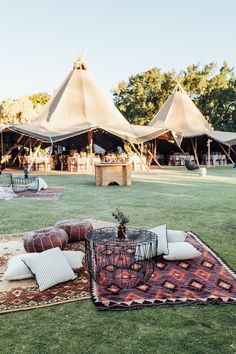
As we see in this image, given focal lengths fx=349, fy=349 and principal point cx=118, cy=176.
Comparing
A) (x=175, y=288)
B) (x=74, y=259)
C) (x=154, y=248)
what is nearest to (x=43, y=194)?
(x=74, y=259)

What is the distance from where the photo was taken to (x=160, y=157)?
93.1 ft

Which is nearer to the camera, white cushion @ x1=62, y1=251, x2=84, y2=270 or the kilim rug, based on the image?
the kilim rug

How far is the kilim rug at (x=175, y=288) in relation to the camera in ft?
10.9

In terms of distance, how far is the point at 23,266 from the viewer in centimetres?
398

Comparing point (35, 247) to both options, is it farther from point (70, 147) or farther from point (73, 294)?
point (70, 147)

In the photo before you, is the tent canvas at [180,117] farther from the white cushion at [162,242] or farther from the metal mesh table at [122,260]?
the metal mesh table at [122,260]

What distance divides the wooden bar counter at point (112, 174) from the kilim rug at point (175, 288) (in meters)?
8.38

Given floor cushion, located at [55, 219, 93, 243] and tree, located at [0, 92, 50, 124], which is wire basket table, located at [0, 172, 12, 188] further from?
tree, located at [0, 92, 50, 124]

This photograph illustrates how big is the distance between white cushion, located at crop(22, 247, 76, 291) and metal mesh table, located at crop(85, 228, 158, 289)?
0.27 metres

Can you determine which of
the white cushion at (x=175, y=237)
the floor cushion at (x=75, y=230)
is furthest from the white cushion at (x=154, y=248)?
the floor cushion at (x=75, y=230)

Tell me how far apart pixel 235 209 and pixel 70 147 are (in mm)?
19434

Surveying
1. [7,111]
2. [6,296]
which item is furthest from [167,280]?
[7,111]

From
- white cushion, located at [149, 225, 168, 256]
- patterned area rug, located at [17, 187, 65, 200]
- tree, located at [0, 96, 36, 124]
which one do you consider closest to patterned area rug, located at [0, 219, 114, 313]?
white cushion, located at [149, 225, 168, 256]

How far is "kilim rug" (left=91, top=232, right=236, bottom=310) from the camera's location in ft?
10.9
